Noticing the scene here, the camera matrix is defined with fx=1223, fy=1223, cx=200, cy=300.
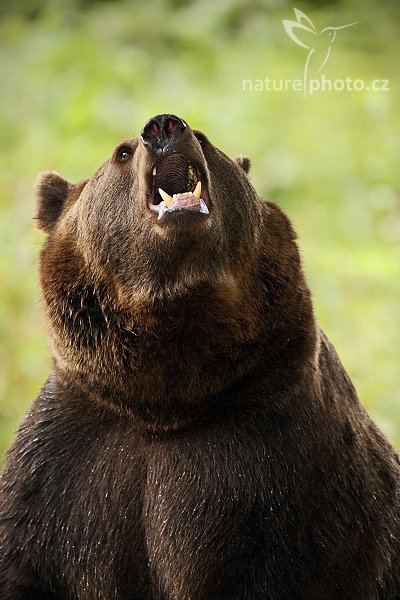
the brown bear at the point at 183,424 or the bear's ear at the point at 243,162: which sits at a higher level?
the bear's ear at the point at 243,162

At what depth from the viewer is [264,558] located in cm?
445

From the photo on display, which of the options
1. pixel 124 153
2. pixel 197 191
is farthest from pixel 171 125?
pixel 124 153

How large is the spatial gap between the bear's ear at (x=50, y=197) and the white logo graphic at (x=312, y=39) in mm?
8115

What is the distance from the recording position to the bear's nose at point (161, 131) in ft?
13.8

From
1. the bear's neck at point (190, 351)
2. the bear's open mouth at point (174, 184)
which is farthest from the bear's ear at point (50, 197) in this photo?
the bear's open mouth at point (174, 184)

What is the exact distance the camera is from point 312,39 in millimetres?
13555

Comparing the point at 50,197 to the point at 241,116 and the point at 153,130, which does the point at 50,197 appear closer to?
the point at 153,130

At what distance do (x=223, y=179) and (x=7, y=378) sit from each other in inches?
184

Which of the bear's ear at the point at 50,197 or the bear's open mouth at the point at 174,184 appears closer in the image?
the bear's open mouth at the point at 174,184

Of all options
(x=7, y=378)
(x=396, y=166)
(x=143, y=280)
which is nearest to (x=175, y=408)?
(x=143, y=280)

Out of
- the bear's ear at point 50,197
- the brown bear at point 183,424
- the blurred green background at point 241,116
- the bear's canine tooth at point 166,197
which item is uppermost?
the blurred green background at point 241,116

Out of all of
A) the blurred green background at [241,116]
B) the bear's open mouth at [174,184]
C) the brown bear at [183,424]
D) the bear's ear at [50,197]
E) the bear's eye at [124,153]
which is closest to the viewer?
the bear's open mouth at [174,184]

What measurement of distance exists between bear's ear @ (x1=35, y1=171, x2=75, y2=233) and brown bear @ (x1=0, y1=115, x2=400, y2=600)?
310mm

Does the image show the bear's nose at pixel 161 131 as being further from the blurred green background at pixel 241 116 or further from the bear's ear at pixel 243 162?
the blurred green background at pixel 241 116
